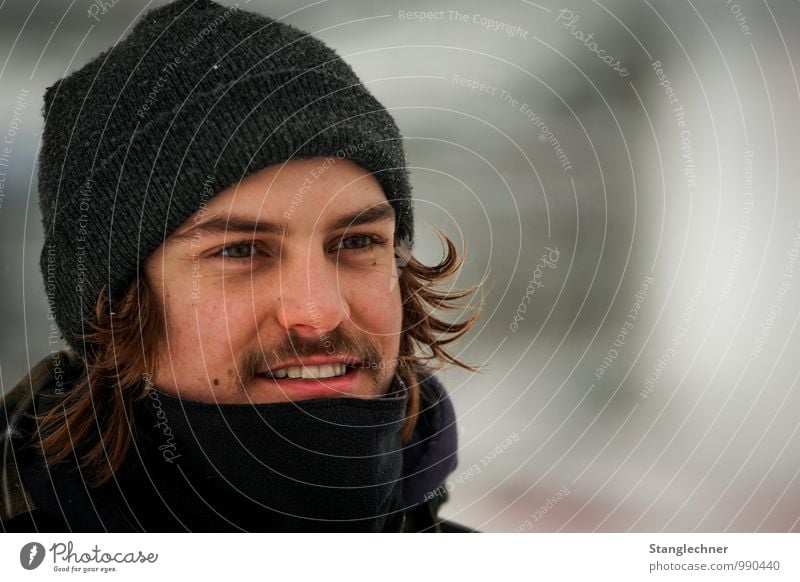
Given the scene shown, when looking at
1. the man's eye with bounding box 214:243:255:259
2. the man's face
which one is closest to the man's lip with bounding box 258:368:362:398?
the man's face

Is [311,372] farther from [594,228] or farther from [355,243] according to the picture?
[594,228]

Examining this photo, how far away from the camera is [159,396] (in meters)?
0.81

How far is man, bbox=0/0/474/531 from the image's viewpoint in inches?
28.8

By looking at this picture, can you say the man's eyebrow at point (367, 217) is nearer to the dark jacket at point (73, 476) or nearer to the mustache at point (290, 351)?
the mustache at point (290, 351)

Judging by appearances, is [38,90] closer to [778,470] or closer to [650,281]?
[650,281]

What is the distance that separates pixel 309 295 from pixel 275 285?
4 centimetres

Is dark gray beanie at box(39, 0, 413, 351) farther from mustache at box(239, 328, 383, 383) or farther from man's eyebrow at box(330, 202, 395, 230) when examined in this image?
mustache at box(239, 328, 383, 383)

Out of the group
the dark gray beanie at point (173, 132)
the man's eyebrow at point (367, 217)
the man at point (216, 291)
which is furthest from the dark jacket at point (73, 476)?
the man's eyebrow at point (367, 217)

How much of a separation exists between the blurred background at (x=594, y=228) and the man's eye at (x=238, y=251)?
203 millimetres

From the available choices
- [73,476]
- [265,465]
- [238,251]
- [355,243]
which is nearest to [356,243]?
[355,243]

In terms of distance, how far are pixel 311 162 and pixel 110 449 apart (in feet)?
1.21

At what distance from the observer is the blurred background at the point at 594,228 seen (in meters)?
0.87

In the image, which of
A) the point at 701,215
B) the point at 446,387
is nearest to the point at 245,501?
the point at 446,387

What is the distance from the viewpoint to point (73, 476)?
810 millimetres
